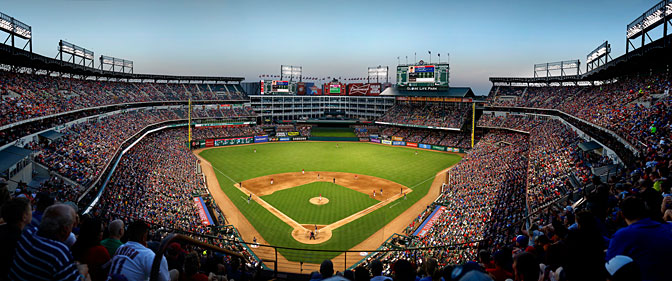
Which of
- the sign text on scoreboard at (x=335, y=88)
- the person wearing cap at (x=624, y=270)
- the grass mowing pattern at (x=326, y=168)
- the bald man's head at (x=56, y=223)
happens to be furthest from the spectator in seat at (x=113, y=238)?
the sign text on scoreboard at (x=335, y=88)

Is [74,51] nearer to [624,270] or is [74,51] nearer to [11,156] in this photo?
[11,156]

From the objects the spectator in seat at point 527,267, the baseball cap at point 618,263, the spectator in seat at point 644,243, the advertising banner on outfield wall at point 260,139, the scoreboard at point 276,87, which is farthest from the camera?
the scoreboard at point 276,87

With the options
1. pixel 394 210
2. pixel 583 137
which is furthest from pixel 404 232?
pixel 583 137

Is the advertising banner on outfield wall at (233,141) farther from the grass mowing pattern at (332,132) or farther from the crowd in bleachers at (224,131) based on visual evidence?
the grass mowing pattern at (332,132)

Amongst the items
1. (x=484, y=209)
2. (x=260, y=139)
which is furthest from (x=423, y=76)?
(x=484, y=209)

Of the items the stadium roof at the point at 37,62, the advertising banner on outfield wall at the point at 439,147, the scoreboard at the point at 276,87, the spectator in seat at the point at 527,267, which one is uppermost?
the scoreboard at the point at 276,87

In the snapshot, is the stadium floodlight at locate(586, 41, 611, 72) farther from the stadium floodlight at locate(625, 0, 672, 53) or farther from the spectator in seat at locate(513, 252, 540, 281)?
the spectator in seat at locate(513, 252, 540, 281)
